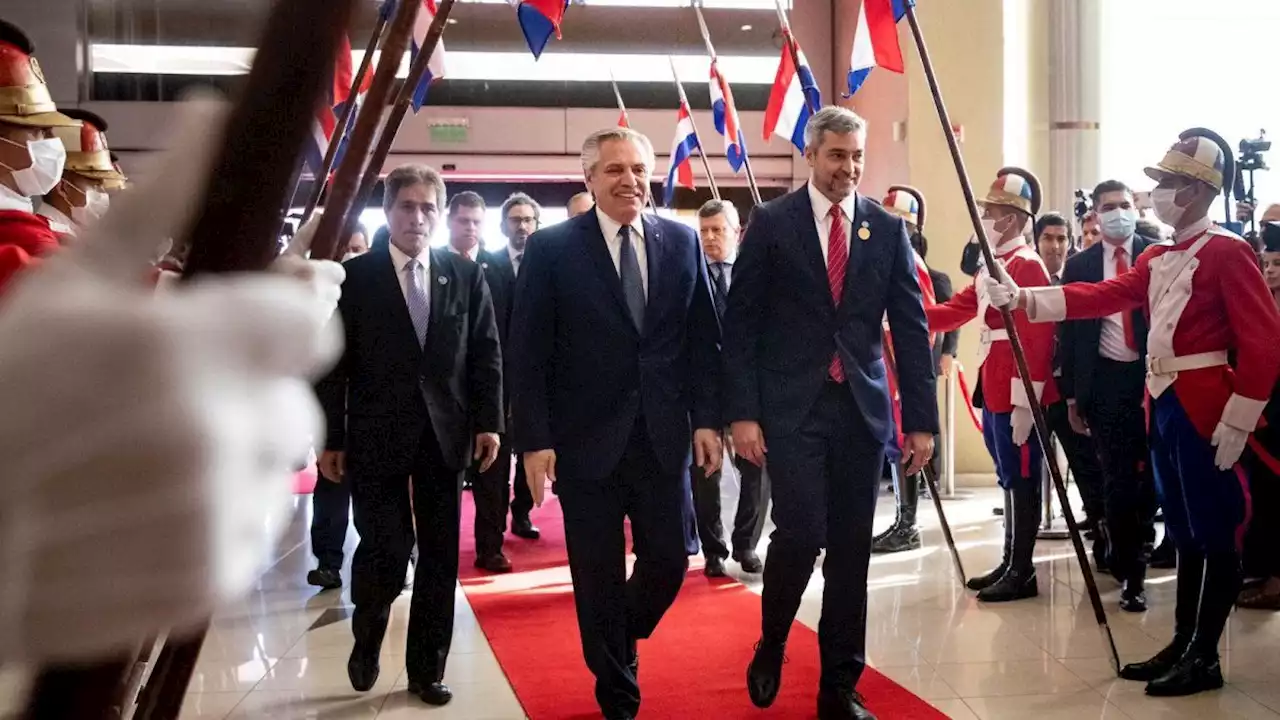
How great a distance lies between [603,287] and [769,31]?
8685 mm

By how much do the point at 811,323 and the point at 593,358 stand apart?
0.60m

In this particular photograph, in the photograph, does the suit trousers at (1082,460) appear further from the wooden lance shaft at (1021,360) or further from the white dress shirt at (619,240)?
the white dress shirt at (619,240)

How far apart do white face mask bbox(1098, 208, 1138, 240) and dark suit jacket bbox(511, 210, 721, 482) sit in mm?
2475

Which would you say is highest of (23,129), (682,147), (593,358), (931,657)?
(682,147)

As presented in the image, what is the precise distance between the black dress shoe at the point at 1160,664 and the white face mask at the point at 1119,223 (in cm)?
195

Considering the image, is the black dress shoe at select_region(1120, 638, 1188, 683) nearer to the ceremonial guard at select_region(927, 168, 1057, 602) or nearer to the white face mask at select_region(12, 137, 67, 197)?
the ceremonial guard at select_region(927, 168, 1057, 602)

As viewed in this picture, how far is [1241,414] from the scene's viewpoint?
324 cm

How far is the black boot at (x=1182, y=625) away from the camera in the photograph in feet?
11.5

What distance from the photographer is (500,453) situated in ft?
18.6

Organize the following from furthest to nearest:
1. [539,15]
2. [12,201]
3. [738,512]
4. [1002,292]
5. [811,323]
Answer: [738,512]
[539,15]
[1002,292]
[811,323]
[12,201]

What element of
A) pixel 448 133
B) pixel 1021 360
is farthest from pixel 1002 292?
pixel 448 133

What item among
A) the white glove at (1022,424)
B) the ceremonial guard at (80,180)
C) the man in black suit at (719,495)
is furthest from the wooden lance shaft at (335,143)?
the man in black suit at (719,495)

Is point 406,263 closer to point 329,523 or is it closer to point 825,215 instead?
point 825,215

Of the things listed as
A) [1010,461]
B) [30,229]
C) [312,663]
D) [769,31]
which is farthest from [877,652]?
[769,31]
